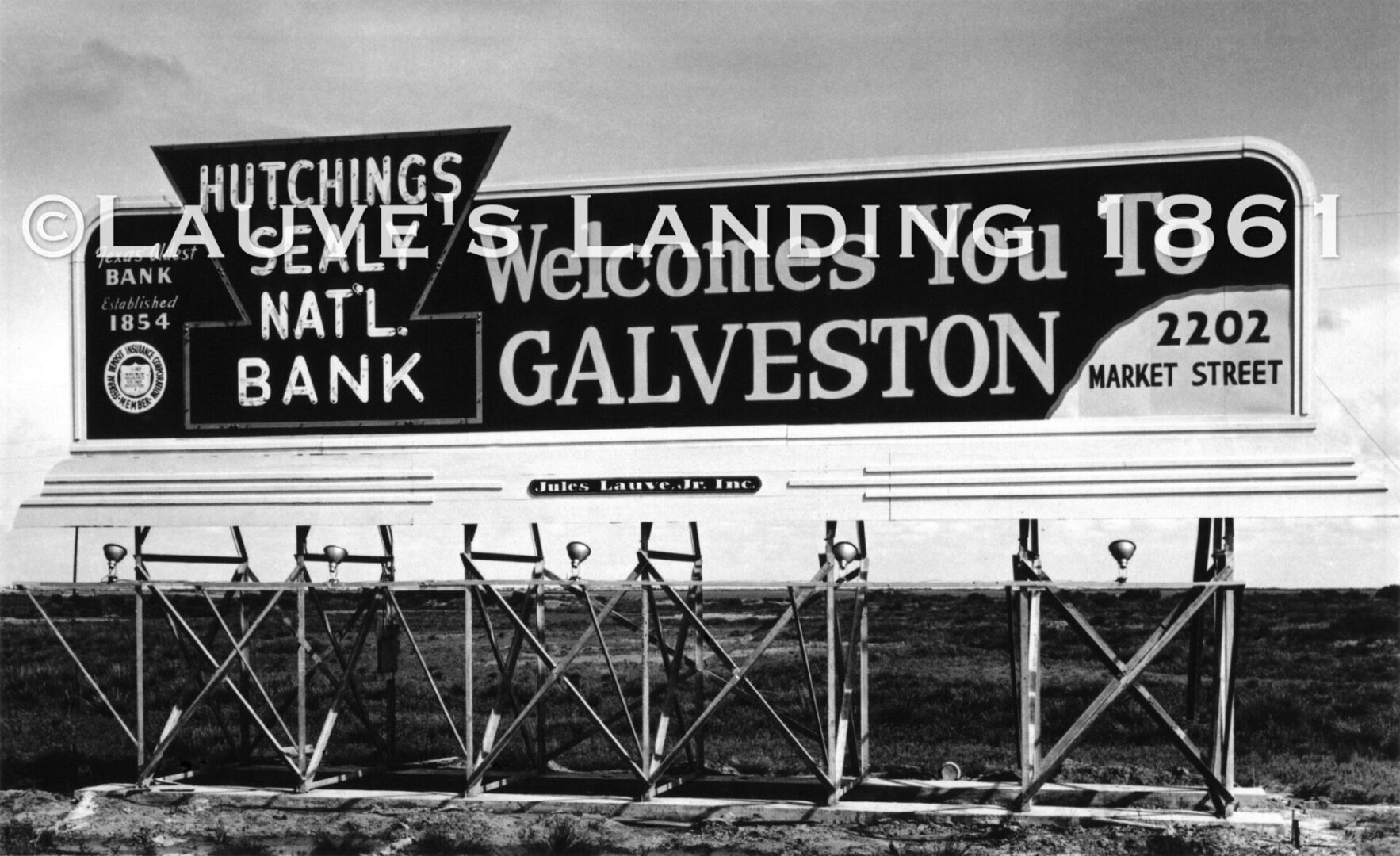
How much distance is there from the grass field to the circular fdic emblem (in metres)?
2.81

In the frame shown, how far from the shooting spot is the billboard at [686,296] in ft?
51.5

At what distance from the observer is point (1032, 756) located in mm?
15656

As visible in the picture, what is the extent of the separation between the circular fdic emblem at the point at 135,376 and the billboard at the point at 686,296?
1.3 inches

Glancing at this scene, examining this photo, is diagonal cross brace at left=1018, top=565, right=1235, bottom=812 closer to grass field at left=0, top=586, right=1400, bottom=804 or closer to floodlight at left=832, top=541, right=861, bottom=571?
floodlight at left=832, top=541, right=861, bottom=571

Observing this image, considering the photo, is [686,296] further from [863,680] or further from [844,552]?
[863,680]

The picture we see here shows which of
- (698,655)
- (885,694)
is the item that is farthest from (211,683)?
(885,694)

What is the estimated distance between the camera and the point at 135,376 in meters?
17.9

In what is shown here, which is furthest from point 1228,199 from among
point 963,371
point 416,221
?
point 416,221

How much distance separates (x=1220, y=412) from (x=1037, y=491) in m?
1.93

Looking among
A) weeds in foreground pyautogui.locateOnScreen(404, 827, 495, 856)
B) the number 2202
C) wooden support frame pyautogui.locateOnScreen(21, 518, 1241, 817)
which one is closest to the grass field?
wooden support frame pyautogui.locateOnScreen(21, 518, 1241, 817)

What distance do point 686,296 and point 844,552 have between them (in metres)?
3.15

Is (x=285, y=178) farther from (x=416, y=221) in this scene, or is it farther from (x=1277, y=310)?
(x=1277, y=310)

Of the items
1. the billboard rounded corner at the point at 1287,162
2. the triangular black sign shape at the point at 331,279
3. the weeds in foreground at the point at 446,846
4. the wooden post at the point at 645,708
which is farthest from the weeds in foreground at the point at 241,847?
the billboard rounded corner at the point at 1287,162

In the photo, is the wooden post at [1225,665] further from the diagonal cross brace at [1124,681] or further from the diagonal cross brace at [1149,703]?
the diagonal cross brace at [1124,681]
